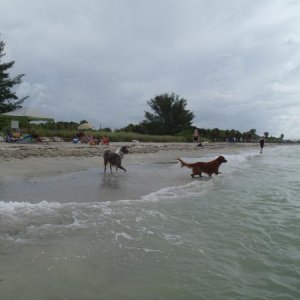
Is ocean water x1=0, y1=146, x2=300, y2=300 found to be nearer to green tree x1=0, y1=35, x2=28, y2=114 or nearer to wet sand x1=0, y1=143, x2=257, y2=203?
wet sand x1=0, y1=143, x2=257, y2=203

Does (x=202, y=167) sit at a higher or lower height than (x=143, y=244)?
higher

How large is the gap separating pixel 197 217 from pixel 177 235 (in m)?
1.43

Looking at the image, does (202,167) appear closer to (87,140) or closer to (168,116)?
(87,140)

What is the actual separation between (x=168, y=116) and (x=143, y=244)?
57.4m

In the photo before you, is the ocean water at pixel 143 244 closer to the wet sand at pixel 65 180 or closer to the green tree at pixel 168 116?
the wet sand at pixel 65 180

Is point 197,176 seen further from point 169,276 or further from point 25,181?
point 169,276

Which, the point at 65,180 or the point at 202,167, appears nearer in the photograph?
the point at 65,180

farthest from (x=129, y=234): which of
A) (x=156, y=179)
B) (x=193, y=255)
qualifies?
(x=156, y=179)

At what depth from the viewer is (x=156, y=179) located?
13.0 meters

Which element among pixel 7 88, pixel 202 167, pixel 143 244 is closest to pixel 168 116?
pixel 7 88

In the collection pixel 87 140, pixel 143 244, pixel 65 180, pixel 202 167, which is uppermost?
pixel 87 140

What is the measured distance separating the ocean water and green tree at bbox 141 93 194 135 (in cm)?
5144

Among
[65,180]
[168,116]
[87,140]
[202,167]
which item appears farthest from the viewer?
[168,116]

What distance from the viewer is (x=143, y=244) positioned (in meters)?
5.59
